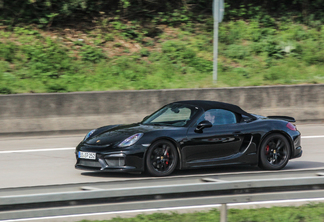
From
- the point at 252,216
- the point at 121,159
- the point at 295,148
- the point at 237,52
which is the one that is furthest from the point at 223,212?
the point at 237,52

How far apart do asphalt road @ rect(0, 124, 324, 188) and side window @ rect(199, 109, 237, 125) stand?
839 mm

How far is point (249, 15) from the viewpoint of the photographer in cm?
2055

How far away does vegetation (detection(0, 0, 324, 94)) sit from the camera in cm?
1517

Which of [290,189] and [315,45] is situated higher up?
[315,45]

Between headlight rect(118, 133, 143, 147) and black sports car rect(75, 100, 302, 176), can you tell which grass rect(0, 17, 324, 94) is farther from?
headlight rect(118, 133, 143, 147)

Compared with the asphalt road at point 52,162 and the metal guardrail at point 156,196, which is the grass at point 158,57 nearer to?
the asphalt road at point 52,162

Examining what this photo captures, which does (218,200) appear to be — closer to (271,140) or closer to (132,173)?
(132,173)

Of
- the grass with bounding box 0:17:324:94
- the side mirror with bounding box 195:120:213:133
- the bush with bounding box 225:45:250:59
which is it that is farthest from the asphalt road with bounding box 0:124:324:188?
the bush with bounding box 225:45:250:59

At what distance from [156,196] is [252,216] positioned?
61.0 inches

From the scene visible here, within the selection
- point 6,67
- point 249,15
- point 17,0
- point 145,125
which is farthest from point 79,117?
point 249,15

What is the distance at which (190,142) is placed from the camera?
7.92 m

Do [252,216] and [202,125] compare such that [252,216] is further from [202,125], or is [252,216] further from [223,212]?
[202,125]

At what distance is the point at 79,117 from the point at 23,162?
3570 mm

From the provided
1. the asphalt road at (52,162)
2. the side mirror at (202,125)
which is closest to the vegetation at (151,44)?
the asphalt road at (52,162)
